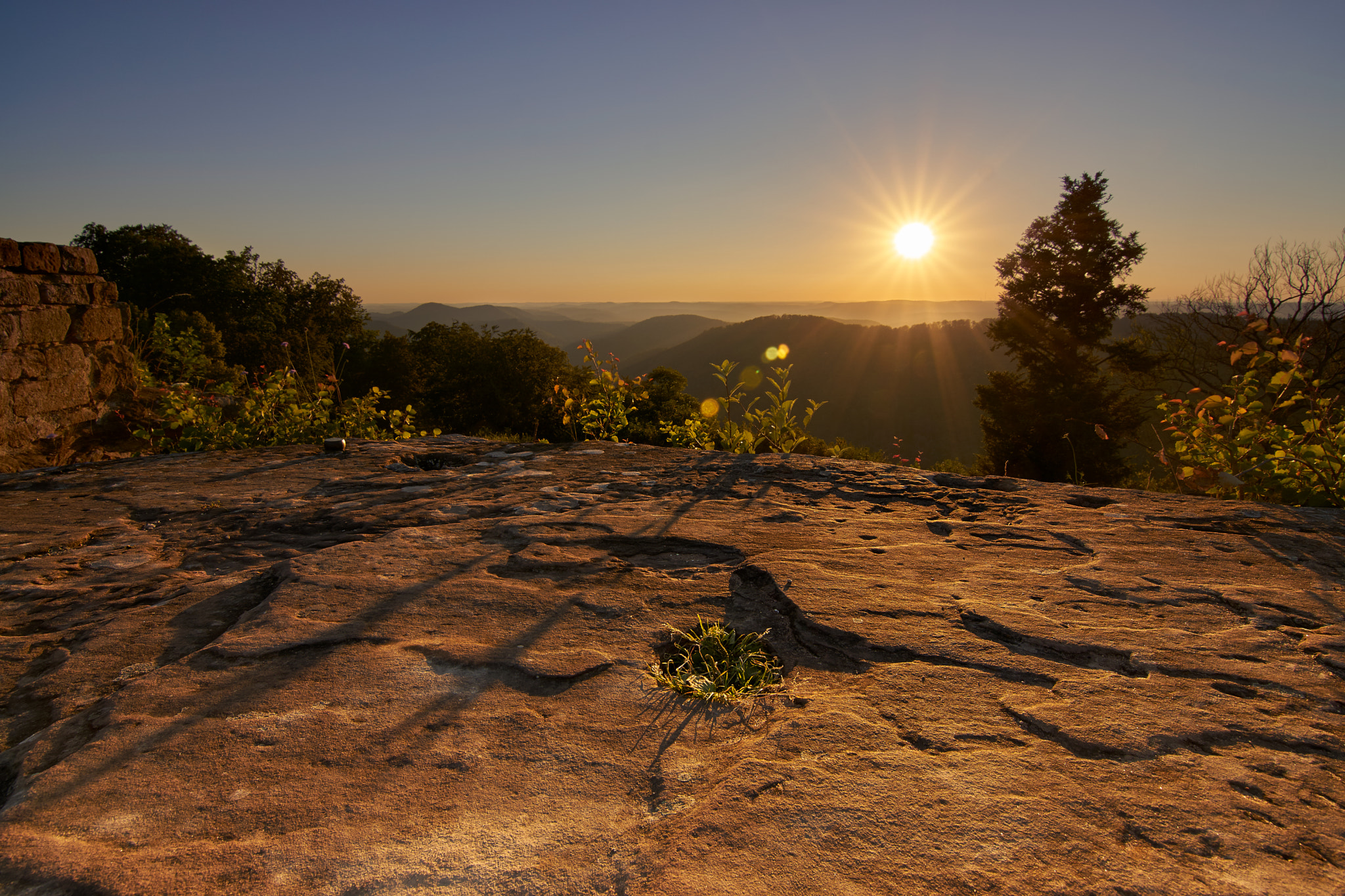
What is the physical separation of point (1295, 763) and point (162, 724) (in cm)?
202

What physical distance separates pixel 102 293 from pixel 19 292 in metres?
0.57

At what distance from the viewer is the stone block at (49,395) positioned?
3834 millimetres

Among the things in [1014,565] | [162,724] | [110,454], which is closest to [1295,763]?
[1014,565]

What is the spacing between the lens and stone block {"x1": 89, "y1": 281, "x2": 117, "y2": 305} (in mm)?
4367

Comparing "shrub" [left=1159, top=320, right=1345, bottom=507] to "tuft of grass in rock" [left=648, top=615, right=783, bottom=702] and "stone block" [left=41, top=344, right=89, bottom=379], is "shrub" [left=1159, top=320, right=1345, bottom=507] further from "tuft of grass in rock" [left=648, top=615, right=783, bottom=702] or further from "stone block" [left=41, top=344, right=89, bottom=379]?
"stone block" [left=41, top=344, right=89, bottom=379]

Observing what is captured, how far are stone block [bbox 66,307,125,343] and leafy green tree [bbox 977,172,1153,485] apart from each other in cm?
1903

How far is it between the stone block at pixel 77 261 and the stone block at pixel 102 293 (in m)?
0.10

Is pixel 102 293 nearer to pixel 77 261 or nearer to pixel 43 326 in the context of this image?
pixel 77 261

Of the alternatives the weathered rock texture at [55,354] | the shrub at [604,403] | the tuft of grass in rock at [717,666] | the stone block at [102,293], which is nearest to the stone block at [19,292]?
the weathered rock texture at [55,354]

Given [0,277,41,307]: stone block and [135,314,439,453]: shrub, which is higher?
[0,277,41,307]: stone block

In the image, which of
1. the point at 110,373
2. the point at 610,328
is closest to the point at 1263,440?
the point at 110,373

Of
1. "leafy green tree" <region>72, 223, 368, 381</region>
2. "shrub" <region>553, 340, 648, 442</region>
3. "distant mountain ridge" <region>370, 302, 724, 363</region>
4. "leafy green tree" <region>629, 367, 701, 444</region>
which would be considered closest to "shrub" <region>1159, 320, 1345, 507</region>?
"shrub" <region>553, 340, 648, 442</region>

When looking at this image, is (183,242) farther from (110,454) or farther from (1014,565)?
(1014,565)

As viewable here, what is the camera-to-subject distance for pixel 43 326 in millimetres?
4008
